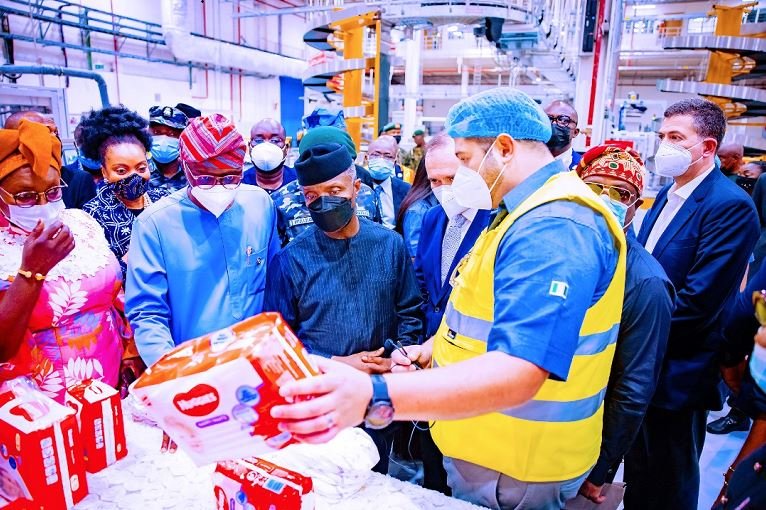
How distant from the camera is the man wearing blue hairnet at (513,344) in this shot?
0.81m

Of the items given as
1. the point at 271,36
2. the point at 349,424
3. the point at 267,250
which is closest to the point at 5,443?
the point at 349,424

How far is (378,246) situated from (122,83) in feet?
33.4

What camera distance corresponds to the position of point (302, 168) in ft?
5.77

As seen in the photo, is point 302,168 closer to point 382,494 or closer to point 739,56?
point 382,494

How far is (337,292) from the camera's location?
1.74 meters

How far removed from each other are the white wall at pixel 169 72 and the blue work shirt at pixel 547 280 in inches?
371

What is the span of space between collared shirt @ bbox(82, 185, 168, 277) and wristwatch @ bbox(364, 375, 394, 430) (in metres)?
1.69

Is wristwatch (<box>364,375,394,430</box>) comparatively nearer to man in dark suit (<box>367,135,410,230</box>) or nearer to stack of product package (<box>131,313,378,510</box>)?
stack of product package (<box>131,313,378,510</box>)

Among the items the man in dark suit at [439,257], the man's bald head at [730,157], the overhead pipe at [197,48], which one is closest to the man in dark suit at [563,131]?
the man in dark suit at [439,257]

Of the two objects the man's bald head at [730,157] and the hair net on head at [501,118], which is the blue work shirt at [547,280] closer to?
the hair net on head at [501,118]

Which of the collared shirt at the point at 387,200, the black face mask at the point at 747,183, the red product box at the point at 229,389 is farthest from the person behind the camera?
the black face mask at the point at 747,183

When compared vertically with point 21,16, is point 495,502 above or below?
below

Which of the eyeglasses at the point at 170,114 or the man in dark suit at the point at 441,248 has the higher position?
the eyeglasses at the point at 170,114

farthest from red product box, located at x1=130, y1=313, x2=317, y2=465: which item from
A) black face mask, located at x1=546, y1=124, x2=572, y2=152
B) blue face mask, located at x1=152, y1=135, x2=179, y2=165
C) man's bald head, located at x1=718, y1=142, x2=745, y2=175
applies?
man's bald head, located at x1=718, y1=142, x2=745, y2=175
